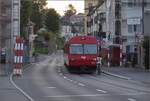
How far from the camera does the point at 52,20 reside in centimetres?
17412

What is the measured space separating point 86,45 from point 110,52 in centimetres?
2437

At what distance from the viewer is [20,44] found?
45.9 meters

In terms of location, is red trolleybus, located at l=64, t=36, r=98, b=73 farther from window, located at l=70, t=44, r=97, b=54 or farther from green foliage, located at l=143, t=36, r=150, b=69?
green foliage, located at l=143, t=36, r=150, b=69

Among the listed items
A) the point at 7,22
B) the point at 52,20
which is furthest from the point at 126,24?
the point at 52,20

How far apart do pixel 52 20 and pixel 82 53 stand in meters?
121

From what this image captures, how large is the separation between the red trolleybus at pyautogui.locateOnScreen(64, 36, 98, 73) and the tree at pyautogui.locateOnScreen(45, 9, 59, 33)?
11890 centimetres

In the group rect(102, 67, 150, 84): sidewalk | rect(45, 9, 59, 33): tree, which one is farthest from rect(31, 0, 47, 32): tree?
rect(102, 67, 150, 84): sidewalk

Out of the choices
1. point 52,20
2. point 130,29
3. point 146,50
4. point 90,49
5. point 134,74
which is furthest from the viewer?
point 52,20

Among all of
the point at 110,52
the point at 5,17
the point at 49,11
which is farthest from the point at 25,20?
the point at 49,11

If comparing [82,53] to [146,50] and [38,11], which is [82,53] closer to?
[146,50]

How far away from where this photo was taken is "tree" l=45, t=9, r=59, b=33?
572ft

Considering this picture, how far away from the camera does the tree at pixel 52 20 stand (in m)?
174

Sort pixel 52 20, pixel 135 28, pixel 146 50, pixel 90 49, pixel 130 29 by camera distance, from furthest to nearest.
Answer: pixel 52 20
pixel 130 29
pixel 135 28
pixel 146 50
pixel 90 49

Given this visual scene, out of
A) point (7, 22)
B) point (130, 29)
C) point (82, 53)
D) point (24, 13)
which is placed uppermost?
point (24, 13)
